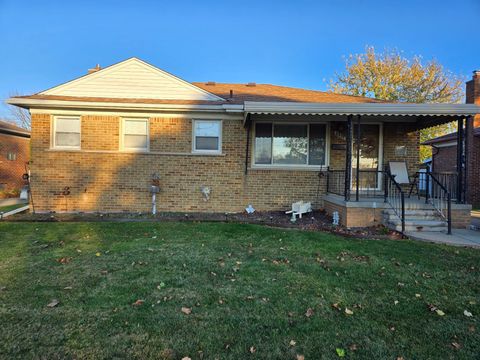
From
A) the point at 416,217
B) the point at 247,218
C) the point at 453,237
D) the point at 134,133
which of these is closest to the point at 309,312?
the point at 453,237

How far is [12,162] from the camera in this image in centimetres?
1775

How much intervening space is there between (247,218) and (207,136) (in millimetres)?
2785

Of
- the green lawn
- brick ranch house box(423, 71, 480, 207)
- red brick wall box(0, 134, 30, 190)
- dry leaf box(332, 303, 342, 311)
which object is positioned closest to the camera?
the green lawn

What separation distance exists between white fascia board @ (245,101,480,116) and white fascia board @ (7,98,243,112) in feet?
4.06

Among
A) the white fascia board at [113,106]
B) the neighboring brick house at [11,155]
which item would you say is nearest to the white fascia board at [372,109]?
the white fascia board at [113,106]

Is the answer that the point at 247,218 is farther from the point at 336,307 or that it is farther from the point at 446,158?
the point at 446,158

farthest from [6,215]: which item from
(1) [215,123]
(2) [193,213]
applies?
(1) [215,123]

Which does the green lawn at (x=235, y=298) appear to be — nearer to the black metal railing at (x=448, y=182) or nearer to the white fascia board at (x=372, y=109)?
the black metal railing at (x=448, y=182)

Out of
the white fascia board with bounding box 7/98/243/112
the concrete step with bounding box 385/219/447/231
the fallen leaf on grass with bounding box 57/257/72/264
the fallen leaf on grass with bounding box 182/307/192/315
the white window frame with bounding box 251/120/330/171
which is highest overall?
the white fascia board with bounding box 7/98/243/112

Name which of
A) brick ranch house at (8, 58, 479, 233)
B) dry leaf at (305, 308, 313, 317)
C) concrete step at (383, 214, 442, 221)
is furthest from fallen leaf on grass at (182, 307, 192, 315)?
brick ranch house at (8, 58, 479, 233)

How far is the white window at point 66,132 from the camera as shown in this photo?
8766 millimetres

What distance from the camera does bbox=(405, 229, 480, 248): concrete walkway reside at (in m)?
5.67

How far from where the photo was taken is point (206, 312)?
2.99 meters

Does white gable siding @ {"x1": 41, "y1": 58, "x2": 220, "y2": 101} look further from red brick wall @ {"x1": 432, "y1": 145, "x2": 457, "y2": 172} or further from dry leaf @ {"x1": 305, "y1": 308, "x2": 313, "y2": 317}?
red brick wall @ {"x1": 432, "y1": 145, "x2": 457, "y2": 172}
